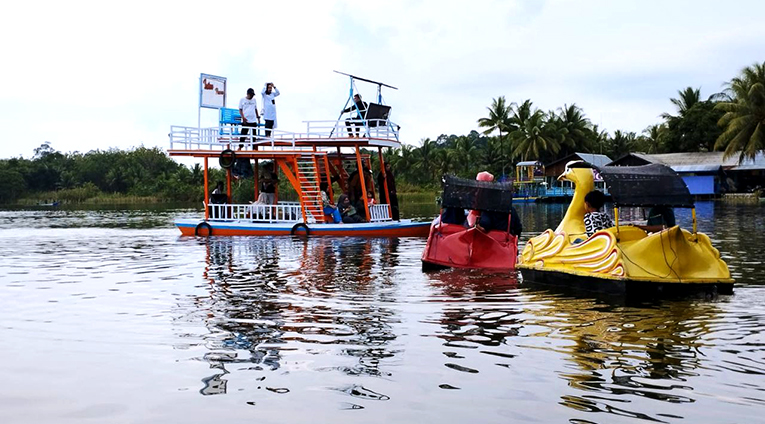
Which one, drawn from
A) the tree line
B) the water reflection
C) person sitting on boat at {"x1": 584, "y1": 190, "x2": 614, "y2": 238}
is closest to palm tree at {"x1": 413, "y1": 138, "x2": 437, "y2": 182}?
the tree line

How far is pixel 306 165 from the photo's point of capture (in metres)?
25.9

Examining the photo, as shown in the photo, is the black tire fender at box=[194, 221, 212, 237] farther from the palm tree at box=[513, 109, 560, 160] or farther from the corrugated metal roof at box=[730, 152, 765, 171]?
the palm tree at box=[513, 109, 560, 160]

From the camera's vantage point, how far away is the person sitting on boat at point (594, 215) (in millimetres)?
12531

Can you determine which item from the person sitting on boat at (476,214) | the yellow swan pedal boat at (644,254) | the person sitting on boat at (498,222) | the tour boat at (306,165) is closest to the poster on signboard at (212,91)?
the tour boat at (306,165)

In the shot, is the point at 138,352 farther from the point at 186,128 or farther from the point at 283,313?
the point at 186,128

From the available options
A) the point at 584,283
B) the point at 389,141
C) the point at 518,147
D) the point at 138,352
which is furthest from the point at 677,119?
the point at 138,352

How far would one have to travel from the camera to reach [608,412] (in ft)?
19.1

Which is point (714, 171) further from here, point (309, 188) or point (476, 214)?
point (476, 214)

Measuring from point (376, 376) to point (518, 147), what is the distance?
70.3 m

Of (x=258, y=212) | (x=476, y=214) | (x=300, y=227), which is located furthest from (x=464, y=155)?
(x=476, y=214)

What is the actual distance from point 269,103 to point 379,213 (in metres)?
5.19

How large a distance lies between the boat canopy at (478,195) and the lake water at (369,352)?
54.2 inches

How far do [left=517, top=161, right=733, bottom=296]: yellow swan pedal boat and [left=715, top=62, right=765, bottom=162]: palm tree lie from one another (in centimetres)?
4773

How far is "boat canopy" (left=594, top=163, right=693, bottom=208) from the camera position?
37.1 feet
